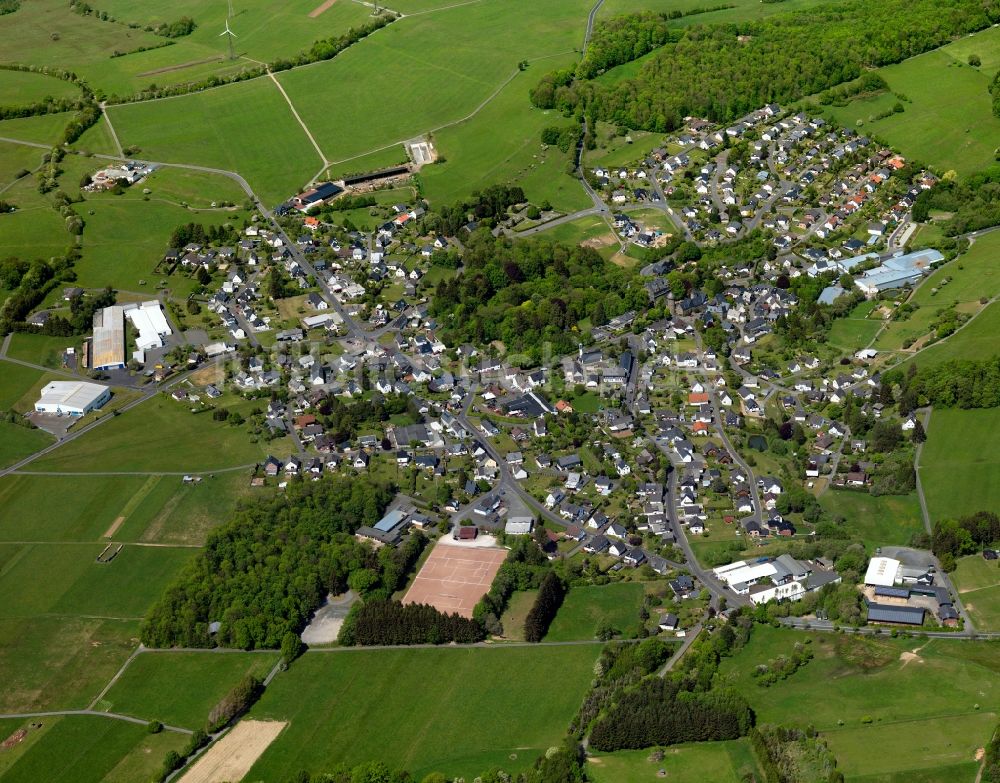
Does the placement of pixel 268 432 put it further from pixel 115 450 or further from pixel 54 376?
pixel 54 376

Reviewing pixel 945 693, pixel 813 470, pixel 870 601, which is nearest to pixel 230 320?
pixel 813 470

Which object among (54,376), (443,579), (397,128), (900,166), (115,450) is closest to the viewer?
(443,579)

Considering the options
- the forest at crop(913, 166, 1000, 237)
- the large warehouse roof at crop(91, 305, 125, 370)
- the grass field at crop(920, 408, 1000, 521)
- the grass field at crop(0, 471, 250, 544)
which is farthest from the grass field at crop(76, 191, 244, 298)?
the forest at crop(913, 166, 1000, 237)

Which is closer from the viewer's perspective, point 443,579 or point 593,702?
point 593,702

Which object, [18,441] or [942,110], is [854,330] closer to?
[942,110]

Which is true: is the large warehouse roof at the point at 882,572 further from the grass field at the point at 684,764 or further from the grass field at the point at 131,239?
the grass field at the point at 131,239

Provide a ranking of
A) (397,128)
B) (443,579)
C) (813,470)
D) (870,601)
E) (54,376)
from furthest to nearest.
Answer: (397,128) < (54,376) < (813,470) < (443,579) < (870,601)

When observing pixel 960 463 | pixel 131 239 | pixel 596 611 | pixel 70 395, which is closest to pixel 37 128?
pixel 131 239
